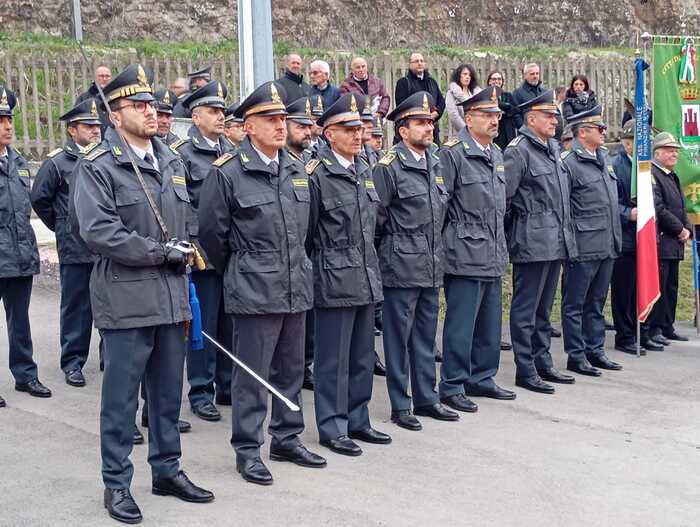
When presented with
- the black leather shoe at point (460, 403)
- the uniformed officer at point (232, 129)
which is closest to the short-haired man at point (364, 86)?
the uniformed officer at point (232, 129)

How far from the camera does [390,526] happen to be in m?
5.95

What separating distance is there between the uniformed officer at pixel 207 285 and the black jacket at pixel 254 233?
3.95ft

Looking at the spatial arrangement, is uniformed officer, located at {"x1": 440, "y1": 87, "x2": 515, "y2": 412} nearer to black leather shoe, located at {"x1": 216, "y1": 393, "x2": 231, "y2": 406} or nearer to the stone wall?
black leather shoe, located at {"x1": 216, "y1": 393, "x2": 231, "y2": 406}

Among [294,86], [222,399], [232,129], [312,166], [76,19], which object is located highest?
[76,19]

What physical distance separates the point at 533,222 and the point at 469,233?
0.90m

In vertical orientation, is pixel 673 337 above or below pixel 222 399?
below

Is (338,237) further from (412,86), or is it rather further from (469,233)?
(412,86)

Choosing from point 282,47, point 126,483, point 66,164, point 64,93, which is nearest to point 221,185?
point 126,483

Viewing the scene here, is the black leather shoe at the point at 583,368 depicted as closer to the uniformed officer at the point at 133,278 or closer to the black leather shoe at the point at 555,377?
the black leather shoe at the point at 555,377

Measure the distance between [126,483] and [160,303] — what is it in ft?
3.04

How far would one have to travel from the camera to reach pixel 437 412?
804 cm

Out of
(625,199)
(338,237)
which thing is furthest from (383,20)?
(338,237)

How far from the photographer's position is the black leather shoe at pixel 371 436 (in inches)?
292

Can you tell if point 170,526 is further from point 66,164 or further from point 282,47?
point 282,47
